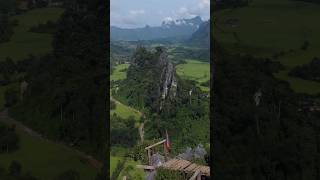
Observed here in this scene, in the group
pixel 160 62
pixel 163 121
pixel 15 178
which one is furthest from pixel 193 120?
pixel 15 178

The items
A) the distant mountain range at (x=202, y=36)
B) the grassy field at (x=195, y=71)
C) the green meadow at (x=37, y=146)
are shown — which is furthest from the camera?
the distant mountain range at (x=202, y=36)

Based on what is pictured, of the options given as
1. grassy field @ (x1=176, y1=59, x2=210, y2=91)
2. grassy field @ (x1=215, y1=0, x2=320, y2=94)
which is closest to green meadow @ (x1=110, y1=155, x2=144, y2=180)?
grassy field @ (x1=176, y1=59, x2=210, y2=91)

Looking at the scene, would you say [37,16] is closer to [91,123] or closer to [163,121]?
[91,123]

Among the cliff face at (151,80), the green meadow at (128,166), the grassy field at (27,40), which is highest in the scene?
the grassy field at (27,40)

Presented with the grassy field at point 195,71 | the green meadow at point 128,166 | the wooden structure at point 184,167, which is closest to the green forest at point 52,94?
the green meadow at point 128,166

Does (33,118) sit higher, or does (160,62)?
(160,62)

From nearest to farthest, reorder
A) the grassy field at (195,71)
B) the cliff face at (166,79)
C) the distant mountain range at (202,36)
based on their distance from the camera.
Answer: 1. the grassy field at (195,71)
2. the cliff face at (166,79)
3. the distant mountain range at (202,36)

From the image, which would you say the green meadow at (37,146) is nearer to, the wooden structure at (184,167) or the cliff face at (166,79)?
the wooden structure at (184,167)
